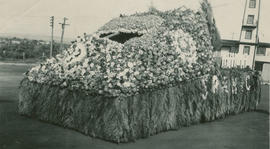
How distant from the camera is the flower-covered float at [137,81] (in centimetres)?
729

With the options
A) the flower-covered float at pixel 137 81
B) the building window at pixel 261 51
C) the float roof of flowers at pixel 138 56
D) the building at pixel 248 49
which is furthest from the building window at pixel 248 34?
the float roof of flowers at pixel 138 56

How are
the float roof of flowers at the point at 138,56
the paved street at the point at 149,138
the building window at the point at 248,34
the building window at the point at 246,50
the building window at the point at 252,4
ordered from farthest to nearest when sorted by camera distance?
1. the building window at the point at 246,50
2. the building window at the point at 248,34
3. the building window at the point at 252,4
4. the float roof of flowers at the point at 138,56
5. the paved street at the point at 149,138

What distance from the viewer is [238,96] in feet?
38.1

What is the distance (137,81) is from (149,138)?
4.21 feet

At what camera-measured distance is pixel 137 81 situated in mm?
7668

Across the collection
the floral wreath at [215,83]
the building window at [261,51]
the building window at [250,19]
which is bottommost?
the floral wreath at [215,83]

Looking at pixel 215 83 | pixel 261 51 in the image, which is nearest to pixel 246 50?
pixel 261 51

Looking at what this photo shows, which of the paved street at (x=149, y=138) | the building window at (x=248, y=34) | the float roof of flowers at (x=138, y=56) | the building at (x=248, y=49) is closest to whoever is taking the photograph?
the paved street at (x=149, y=138)

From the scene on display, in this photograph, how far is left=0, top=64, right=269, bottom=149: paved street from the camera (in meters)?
6.94

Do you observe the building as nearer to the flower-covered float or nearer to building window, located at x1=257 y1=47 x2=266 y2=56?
building window, located at x1=257 y1=47 x2=266 y2=56

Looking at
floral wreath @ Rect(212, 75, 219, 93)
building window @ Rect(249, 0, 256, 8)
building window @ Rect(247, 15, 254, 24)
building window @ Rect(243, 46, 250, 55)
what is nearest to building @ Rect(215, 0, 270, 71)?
building window @ Rect(243, 46, 250, 55)

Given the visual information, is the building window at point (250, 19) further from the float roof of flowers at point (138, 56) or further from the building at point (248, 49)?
the float roof of flowers at point (138, 56)

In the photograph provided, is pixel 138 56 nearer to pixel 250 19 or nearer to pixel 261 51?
pixel 250 19

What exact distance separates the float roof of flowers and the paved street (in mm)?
1070
